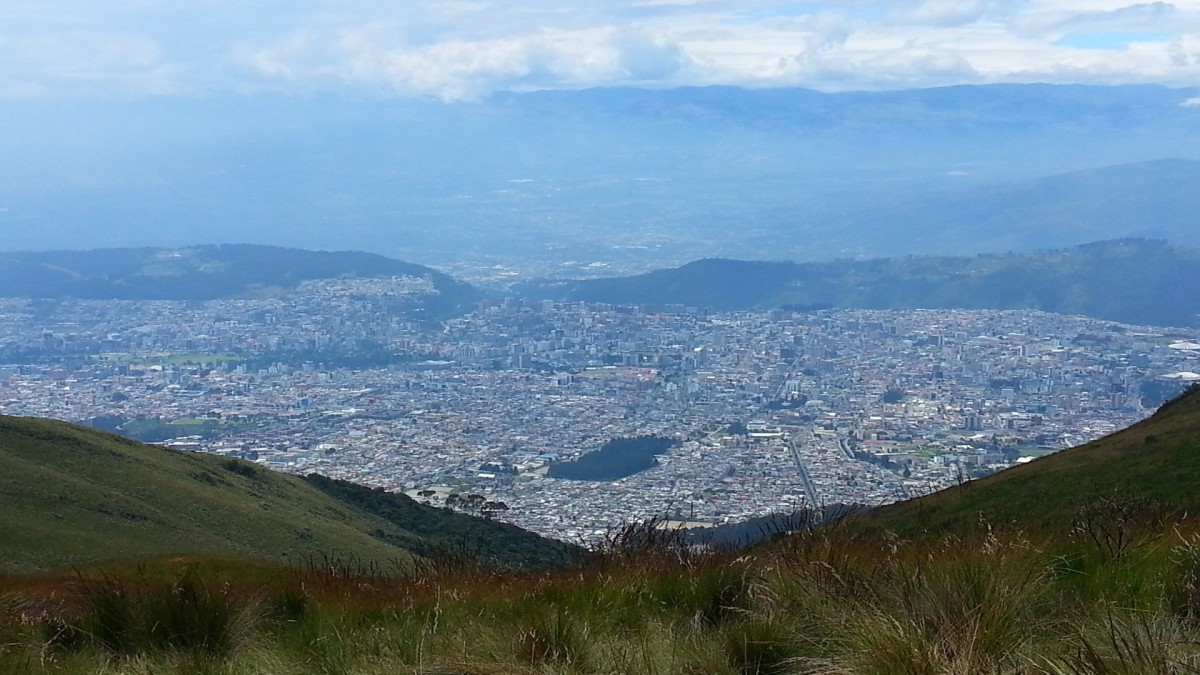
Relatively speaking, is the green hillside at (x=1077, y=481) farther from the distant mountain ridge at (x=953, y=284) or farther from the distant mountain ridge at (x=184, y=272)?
the distant mountain ridge at (x=184, y=272)

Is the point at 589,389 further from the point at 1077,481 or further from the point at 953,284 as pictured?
the point at 1077,481

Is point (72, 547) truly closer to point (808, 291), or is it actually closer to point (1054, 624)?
point (1054, 624)

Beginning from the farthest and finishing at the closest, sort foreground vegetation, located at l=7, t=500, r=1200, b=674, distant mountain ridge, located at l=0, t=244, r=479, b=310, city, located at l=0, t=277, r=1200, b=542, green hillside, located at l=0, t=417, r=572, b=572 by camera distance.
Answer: distant mountain ridge, located at l=0, t=244, r=479, b=310, city, located at l=0, t=277, r=1200, b=542, green hillside, located at l=0, t=417, r=572, b=572, foreground vegetation, located at l=7, t=500, r=1200, b=674

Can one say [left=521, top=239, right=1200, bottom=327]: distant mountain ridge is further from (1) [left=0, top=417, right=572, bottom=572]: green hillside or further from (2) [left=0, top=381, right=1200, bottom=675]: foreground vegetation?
(2) [left=0, top=381, right=1200, bottom=675]: foreground vegetation

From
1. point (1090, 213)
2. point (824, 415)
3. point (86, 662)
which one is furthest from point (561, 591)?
point (1090, 213)

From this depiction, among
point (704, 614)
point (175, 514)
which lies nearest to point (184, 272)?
point (175, 514)

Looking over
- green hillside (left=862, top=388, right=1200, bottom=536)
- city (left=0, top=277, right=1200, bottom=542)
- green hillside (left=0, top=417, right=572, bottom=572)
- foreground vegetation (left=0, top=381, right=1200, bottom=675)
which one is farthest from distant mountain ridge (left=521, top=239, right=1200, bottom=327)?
foreground vegetation (left=0, top=381, right=1200, bottom=675)
